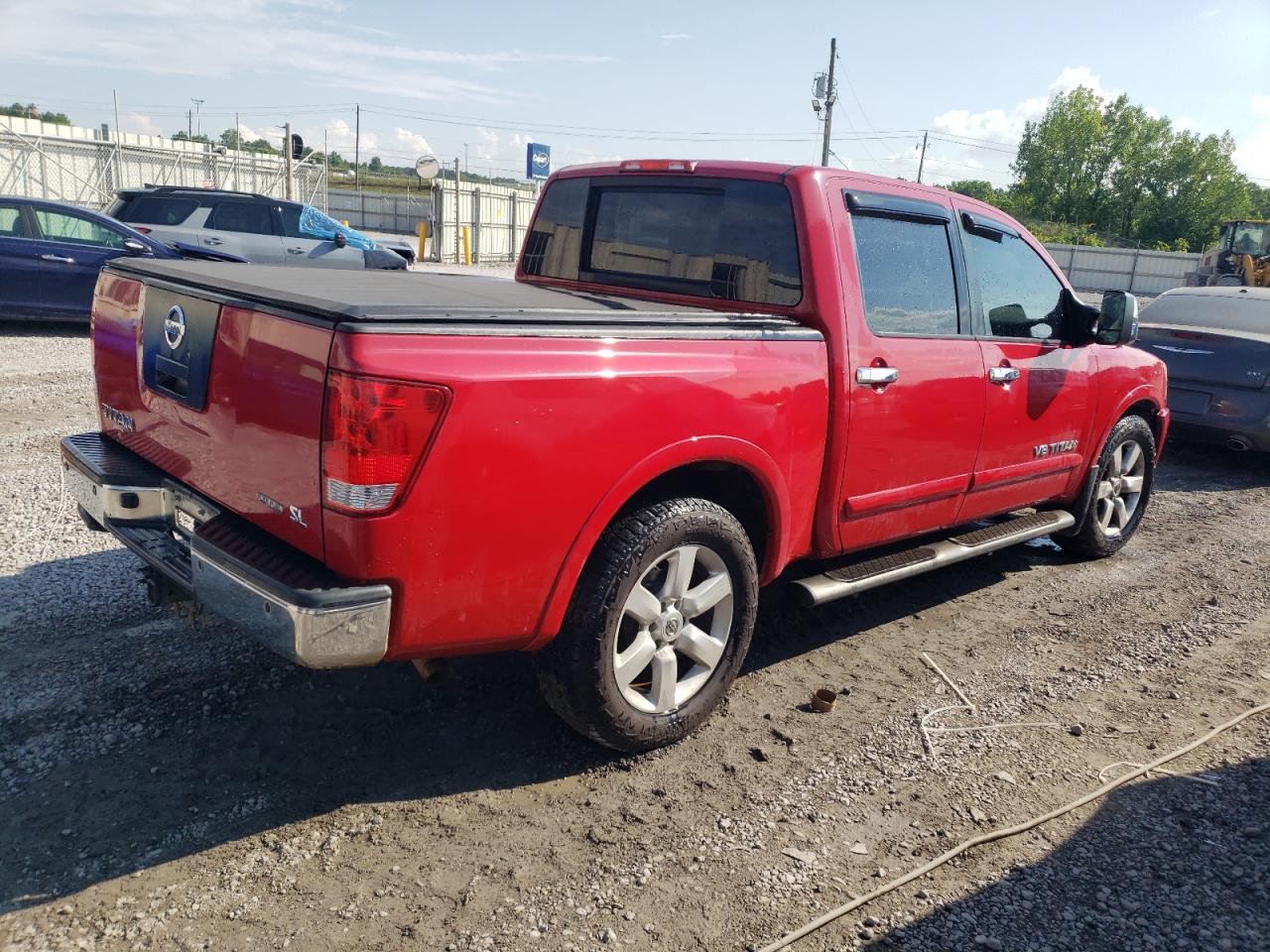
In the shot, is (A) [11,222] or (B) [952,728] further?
(A) [11,222]

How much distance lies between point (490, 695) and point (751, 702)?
1004 mm

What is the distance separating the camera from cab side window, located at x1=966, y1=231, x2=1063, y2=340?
14.9 feet

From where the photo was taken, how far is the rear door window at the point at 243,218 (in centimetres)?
1423

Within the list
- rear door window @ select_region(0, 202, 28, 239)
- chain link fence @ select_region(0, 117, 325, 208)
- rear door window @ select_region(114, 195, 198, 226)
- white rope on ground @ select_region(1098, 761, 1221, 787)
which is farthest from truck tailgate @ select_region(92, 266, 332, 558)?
chain link fence @ select_region(0, 117, 325, 208)

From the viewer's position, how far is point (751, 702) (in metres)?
3.84

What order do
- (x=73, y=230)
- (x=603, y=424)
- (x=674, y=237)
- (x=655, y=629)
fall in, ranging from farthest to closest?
(x=73, y=230), (x=674, y=237), (x=655, y=629), (x=603, y=424)

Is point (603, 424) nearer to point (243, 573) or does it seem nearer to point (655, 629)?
point (655, 629)

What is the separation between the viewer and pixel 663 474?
3277 millimetres

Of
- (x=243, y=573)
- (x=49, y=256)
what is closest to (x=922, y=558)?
(x=243, y=573)

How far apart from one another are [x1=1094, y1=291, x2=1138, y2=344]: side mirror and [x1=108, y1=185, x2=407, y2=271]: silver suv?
11013 mm

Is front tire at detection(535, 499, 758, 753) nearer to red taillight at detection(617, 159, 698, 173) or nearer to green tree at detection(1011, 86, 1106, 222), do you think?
red taillight at detection(617, 159, 698, 173)

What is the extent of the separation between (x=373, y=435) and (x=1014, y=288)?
11.4ft

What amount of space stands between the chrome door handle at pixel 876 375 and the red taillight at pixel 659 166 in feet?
3.74

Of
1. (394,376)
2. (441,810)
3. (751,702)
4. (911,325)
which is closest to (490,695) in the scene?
(441,810)
